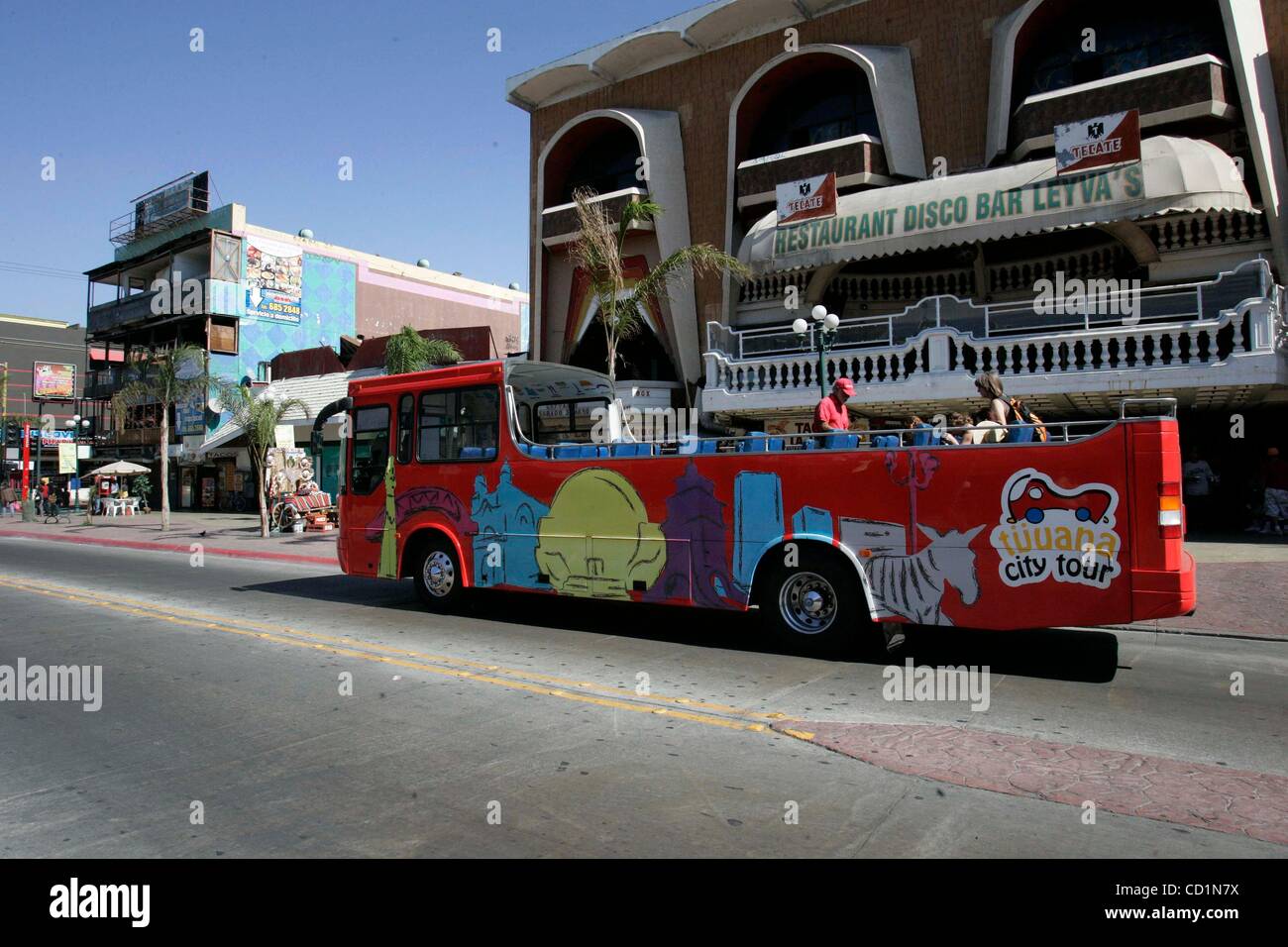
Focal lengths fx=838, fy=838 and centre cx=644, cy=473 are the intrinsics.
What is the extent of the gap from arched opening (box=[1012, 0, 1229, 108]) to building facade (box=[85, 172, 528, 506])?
75.7 feet

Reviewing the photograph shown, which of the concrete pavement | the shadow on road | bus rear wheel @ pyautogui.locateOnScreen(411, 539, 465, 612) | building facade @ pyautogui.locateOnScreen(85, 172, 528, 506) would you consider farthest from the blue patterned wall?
bus rear wheel @ pyautogui.locateOnScreen(411, 539, 465, 612)

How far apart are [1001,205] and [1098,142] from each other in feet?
6.01

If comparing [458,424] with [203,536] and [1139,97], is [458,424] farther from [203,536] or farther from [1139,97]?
[203,536]

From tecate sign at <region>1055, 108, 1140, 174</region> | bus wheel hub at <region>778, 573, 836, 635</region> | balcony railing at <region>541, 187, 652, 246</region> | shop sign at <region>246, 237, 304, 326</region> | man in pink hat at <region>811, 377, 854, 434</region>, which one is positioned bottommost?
bus wheel hub at <region>778, 573, 836, 635</region>

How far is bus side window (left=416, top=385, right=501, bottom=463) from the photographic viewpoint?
10.0 m

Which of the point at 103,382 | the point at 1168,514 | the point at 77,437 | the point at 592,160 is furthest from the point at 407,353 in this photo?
the point at 77,437

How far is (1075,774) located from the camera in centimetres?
465

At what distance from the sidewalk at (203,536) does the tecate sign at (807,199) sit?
1227cm

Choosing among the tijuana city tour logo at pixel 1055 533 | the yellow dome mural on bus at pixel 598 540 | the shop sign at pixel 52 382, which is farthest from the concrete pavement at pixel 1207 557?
the shop sign at pixel 52 382

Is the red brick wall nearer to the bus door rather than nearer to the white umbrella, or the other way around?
the bus door

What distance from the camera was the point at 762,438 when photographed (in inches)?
317

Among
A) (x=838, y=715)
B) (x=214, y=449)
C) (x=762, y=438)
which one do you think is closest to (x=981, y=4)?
(x=762, y=438)

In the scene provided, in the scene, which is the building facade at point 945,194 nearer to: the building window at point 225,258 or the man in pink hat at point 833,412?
the man in pink hat at point 833,412
